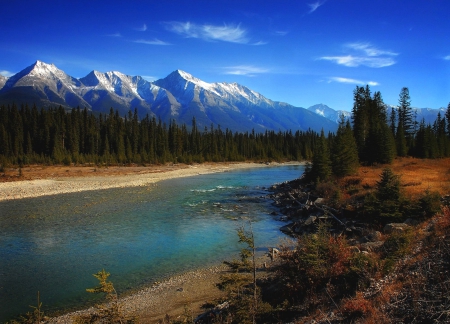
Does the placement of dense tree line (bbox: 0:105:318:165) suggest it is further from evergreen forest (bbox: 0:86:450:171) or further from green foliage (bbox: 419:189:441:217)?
green foliage (bbox: 419:189:441:217)

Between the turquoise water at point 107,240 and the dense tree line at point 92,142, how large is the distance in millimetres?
53666

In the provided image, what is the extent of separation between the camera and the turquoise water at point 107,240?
16141mm

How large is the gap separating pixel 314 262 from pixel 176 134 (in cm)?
11812

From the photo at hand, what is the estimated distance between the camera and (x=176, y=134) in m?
127

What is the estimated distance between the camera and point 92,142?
10212cm

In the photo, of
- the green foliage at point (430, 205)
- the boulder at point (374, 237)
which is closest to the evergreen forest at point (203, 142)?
the green foliage at point (430, 205)

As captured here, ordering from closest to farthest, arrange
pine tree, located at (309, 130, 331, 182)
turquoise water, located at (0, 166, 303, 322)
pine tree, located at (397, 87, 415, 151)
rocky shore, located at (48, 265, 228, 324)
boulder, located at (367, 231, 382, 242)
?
rocky shore, located at (48, 265, 228, 324) < turquoise water, located at (0, 166, 303, 322) < boulder, located at (367, 231, 382, 242) < pine tree, located at (309, 130, 331, 182) < pine tree, located at (397, 87, 415, 151)

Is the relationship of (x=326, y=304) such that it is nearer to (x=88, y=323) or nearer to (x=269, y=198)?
(x=88, y=323)

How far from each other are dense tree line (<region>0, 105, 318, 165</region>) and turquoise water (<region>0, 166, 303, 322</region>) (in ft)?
176

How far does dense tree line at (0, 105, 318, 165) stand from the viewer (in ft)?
291

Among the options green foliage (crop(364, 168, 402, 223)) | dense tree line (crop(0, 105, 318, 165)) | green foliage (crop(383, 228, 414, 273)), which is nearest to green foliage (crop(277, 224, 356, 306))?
green foliage (crop(383, 228, 414, 273))

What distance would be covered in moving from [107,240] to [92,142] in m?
86.8

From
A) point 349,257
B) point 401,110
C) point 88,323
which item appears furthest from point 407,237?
point 401,110

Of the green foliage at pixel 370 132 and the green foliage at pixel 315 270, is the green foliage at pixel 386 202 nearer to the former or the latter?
the green foliage at pixel 315 270
